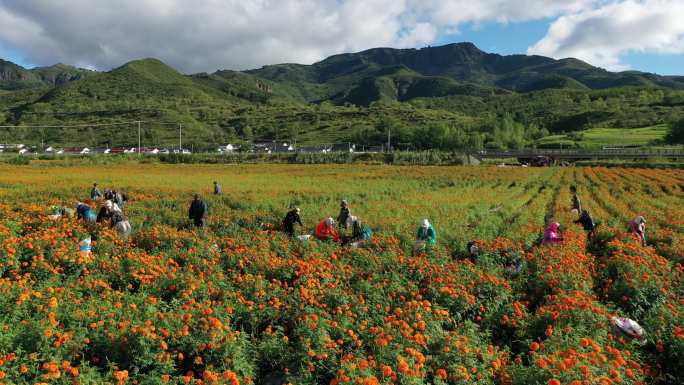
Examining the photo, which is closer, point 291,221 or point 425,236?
point 425,236

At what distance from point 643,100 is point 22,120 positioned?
227834 mm

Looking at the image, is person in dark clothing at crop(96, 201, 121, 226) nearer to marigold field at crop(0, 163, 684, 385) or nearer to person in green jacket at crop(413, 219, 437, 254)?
marigold field at crop(0, 163, 684, 385)

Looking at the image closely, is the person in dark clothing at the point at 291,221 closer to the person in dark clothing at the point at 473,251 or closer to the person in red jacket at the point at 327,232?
the person in red jacket at the point at 327,232

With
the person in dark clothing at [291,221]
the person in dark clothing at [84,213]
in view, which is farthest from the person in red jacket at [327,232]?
the person in dark clothing at [84,213]

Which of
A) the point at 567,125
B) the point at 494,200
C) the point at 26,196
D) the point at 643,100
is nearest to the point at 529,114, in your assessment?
the point at 567,125

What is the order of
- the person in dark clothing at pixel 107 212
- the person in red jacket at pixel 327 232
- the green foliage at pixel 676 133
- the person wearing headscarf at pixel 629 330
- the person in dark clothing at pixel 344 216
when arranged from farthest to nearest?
the green foliage at pixel 676 133 < the person in dark clothing at pixel 344 216 < the person in dark clothing at pixel 107 212 < the person in red jacket at pixel 327 232 < the person wearing headscarf at pixel 629 330

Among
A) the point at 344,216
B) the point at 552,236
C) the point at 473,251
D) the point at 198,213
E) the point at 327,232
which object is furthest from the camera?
the point at 344,216

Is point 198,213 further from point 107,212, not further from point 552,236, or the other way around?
point 552,236

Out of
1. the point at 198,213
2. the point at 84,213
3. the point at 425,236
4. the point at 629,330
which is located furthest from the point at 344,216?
the point at 629,330

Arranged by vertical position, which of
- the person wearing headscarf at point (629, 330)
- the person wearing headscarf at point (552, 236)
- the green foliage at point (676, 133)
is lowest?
the person wearing headscarf at point (629, 330)

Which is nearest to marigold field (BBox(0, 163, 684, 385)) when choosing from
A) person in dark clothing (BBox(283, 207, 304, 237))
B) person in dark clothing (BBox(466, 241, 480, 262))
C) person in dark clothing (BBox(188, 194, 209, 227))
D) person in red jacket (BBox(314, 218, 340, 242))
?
person in dark clothing (BBox(466, 241, 480, 262))

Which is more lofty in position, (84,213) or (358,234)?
(84,213)

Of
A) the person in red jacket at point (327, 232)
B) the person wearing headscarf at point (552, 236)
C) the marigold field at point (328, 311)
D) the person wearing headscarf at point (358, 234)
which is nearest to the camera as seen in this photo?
the marigold field at point (328, 311)

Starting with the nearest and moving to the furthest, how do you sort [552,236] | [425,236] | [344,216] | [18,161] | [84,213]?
[425,236]
[552,236]
[84,213]
[344,216]
[18,161]
